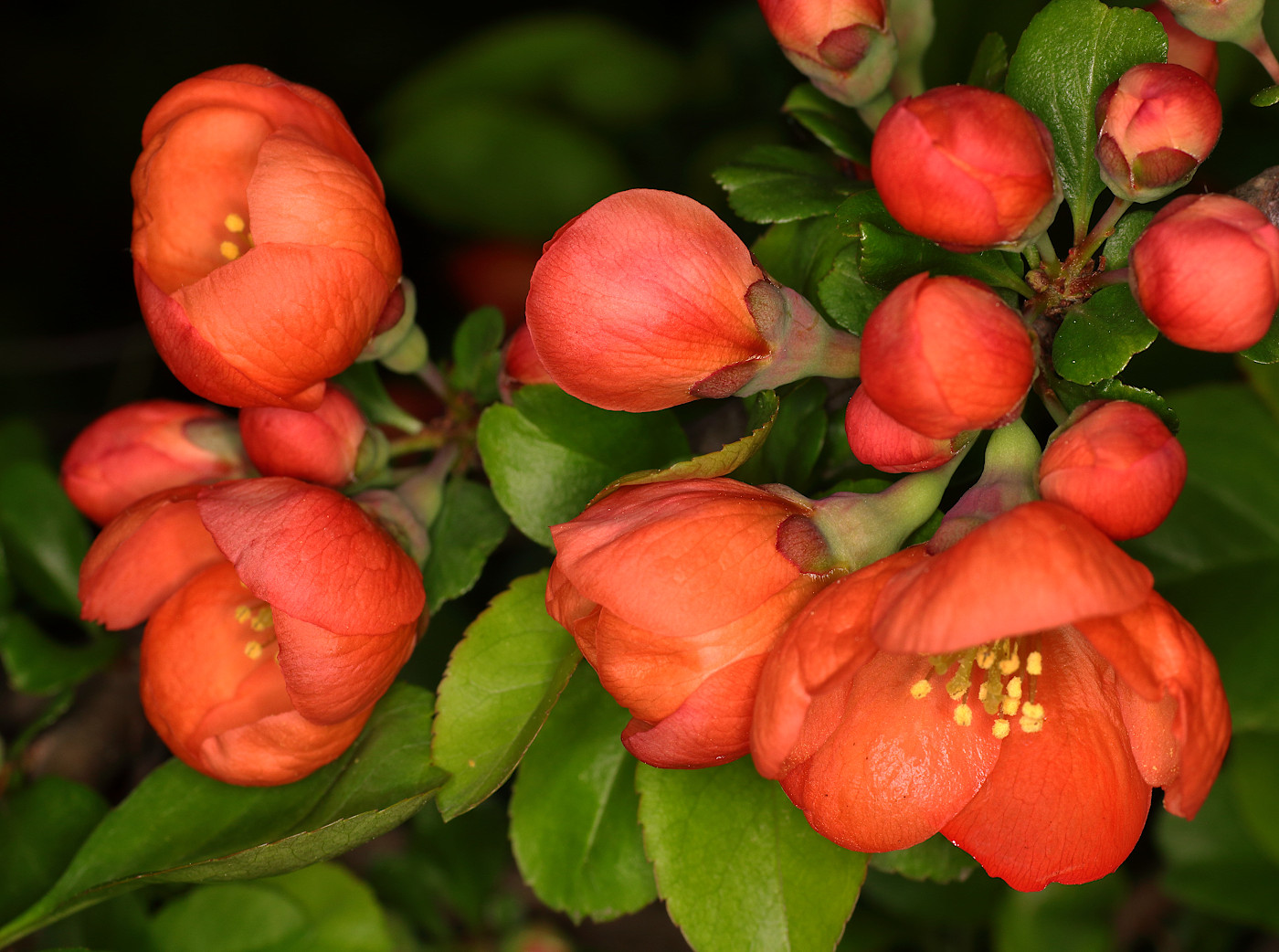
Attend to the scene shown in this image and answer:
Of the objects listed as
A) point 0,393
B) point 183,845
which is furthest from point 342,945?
point 0,393

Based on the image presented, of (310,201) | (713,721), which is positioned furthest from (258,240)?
(713,721)

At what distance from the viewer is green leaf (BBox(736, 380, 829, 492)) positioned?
102 centimetres

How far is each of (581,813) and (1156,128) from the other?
0.83 meters

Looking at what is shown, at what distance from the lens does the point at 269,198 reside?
90 centimetres

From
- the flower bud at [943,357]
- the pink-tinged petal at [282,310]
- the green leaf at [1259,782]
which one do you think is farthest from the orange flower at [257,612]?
the green leaf at [1259,782]

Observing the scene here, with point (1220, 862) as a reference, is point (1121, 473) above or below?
above

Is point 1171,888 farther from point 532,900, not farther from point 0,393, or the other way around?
point 0,393

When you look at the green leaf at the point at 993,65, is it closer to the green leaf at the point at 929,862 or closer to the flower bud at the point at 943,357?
the flower bud at the point at 943,357

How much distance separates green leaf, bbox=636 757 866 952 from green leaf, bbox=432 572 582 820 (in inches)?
5.0

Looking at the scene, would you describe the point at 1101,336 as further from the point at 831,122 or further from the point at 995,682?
the point at 831,122

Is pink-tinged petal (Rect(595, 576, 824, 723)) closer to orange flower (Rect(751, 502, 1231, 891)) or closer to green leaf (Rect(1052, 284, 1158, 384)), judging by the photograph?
orange flower (Rect(751, 502, 1231, 891))

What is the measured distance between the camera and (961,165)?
0.78 metres

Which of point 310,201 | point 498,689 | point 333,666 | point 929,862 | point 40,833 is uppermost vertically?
point 310,201

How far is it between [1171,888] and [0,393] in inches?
94.4
